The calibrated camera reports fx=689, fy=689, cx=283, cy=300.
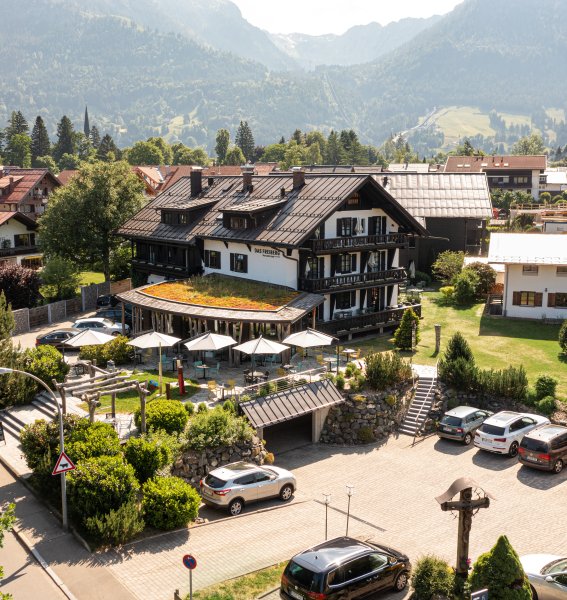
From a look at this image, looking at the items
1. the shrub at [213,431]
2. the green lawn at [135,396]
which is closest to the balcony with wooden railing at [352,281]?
the green lawn at [135,396]

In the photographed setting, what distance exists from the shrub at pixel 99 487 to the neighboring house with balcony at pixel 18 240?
47911mm

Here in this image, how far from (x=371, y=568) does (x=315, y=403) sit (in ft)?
45.5

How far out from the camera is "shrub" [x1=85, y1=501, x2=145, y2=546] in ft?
75.5

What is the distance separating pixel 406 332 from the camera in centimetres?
4262

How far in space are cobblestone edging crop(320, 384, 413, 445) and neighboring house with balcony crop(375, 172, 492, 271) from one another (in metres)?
28.4

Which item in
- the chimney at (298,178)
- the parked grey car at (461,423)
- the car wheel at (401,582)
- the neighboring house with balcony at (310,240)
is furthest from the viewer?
the chimney at (298,178)

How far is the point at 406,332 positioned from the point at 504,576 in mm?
Answer: 25453

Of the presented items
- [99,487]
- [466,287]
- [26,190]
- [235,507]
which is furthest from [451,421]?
[26,190]

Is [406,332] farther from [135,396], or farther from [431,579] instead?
[431,579]

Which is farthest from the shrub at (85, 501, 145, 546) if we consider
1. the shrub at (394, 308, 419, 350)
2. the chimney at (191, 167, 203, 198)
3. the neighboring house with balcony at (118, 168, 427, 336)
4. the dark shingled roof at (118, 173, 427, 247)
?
the chimney at (191, 167, 203, 198)

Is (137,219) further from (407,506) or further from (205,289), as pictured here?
(407,506)

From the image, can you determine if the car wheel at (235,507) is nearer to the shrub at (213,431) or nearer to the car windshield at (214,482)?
the car windshield at (214,482)

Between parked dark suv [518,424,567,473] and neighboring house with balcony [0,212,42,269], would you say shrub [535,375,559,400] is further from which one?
neighboring house with balcony [0,212,42,269]

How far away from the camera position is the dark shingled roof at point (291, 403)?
104ft
